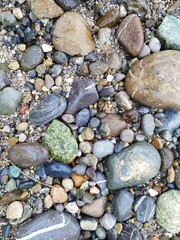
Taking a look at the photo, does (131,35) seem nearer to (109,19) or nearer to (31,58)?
(109,19)

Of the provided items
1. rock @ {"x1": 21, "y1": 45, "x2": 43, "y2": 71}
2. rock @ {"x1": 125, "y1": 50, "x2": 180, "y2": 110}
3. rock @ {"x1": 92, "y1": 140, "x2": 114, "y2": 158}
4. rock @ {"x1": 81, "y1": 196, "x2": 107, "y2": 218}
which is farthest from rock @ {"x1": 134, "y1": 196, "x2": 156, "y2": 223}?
rock @ {"x1": 21, "y1": 45, "x2": 43, "y2": 71}

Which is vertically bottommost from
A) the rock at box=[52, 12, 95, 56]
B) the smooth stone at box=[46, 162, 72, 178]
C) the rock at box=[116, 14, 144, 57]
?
the smooth stone at box=[46, 162, 72, 178]

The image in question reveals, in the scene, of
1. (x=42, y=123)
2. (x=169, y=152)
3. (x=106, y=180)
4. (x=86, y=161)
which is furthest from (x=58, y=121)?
(x=169, y=152)

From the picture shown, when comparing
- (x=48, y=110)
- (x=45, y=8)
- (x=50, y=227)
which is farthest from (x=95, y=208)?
(x=45, y=8)

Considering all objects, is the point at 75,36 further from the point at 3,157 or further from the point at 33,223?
the point at 33,223

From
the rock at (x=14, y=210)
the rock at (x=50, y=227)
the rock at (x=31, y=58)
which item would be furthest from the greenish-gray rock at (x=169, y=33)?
the rock at (x=14, y=210)

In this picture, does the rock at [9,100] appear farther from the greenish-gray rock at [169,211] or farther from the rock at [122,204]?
the greenish-gray rock at [169,211]

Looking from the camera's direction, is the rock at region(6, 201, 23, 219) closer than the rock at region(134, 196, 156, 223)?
Yes

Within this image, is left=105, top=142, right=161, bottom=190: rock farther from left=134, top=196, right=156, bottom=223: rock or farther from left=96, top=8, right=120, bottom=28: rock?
left=96, top=8, right=120, bottom=28: rock
